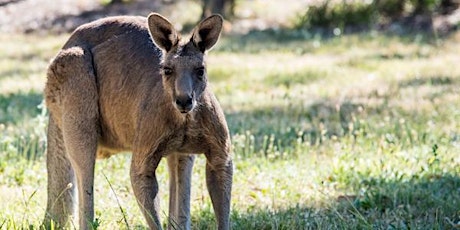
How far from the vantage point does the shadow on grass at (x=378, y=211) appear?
498cm

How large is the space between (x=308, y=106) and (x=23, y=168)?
3400 millimetres

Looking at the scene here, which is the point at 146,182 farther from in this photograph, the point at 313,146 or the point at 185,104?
the point at 313,146

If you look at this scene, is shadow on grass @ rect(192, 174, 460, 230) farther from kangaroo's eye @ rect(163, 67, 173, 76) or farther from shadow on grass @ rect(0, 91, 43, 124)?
shadow on grass @ rect(0, 91, 43, 124)

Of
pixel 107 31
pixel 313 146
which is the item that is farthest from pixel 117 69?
pixel 313 146

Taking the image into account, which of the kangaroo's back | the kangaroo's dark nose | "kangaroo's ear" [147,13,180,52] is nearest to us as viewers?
the kangaroo's dark nose

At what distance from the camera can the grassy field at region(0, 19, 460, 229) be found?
5.27 metres

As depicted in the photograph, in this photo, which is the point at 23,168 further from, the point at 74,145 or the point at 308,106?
the point at 308,106

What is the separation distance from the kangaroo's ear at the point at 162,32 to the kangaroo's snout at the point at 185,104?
42cm

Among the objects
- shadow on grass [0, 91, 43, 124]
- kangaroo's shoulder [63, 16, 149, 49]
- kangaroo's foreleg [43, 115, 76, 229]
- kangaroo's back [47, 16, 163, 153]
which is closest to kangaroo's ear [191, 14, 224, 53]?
kangaroo's back [47, 16, 163, 153]

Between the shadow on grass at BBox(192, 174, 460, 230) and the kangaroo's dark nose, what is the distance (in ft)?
3.83

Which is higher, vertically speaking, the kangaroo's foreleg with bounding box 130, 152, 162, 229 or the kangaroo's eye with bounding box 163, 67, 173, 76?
the kangaroo's eye with bounding box 163, 67, 173, 76

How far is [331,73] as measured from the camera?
10789 millimetres

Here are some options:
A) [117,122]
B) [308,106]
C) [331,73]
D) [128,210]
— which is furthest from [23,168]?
[331,73]

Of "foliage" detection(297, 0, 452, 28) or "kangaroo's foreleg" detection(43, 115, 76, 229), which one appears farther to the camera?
"foliage" detection(297, 0, 452, 28)
